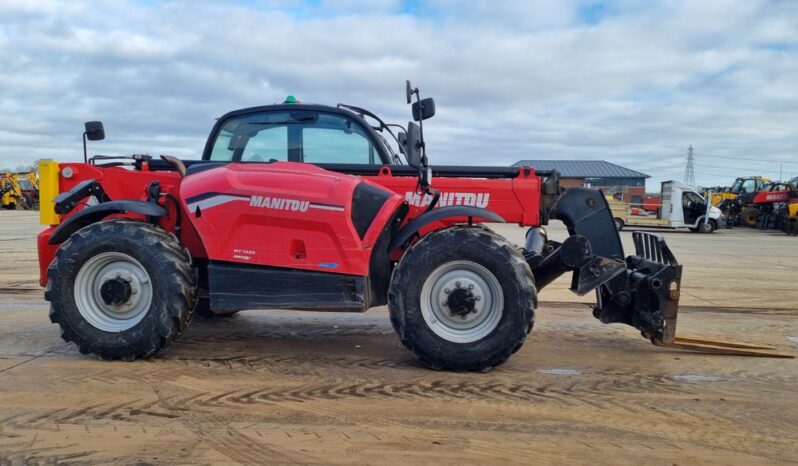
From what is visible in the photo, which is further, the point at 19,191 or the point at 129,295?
the point at 19,191

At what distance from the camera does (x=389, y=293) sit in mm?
4328

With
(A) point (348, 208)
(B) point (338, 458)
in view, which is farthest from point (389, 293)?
(B) point (338, 458)

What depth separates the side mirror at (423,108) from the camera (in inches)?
175

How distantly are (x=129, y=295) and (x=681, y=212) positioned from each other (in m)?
27.3

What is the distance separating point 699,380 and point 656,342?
56 centimetres

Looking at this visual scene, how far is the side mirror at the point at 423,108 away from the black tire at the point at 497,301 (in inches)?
36.9

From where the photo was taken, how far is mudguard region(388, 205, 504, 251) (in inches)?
175

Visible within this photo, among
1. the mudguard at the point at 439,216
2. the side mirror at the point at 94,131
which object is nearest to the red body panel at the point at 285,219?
the mudguard at the point at 439,216

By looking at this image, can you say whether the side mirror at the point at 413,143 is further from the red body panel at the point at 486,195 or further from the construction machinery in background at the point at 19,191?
the construction machinery in background at the point at 19,191

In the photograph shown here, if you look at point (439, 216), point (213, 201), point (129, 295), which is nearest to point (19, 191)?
point (129, 295)

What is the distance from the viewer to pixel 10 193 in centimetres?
4144

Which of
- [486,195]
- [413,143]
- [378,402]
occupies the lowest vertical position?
[378,402]

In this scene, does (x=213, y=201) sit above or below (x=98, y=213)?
above

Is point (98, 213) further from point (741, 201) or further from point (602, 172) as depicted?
point (602, 172)
